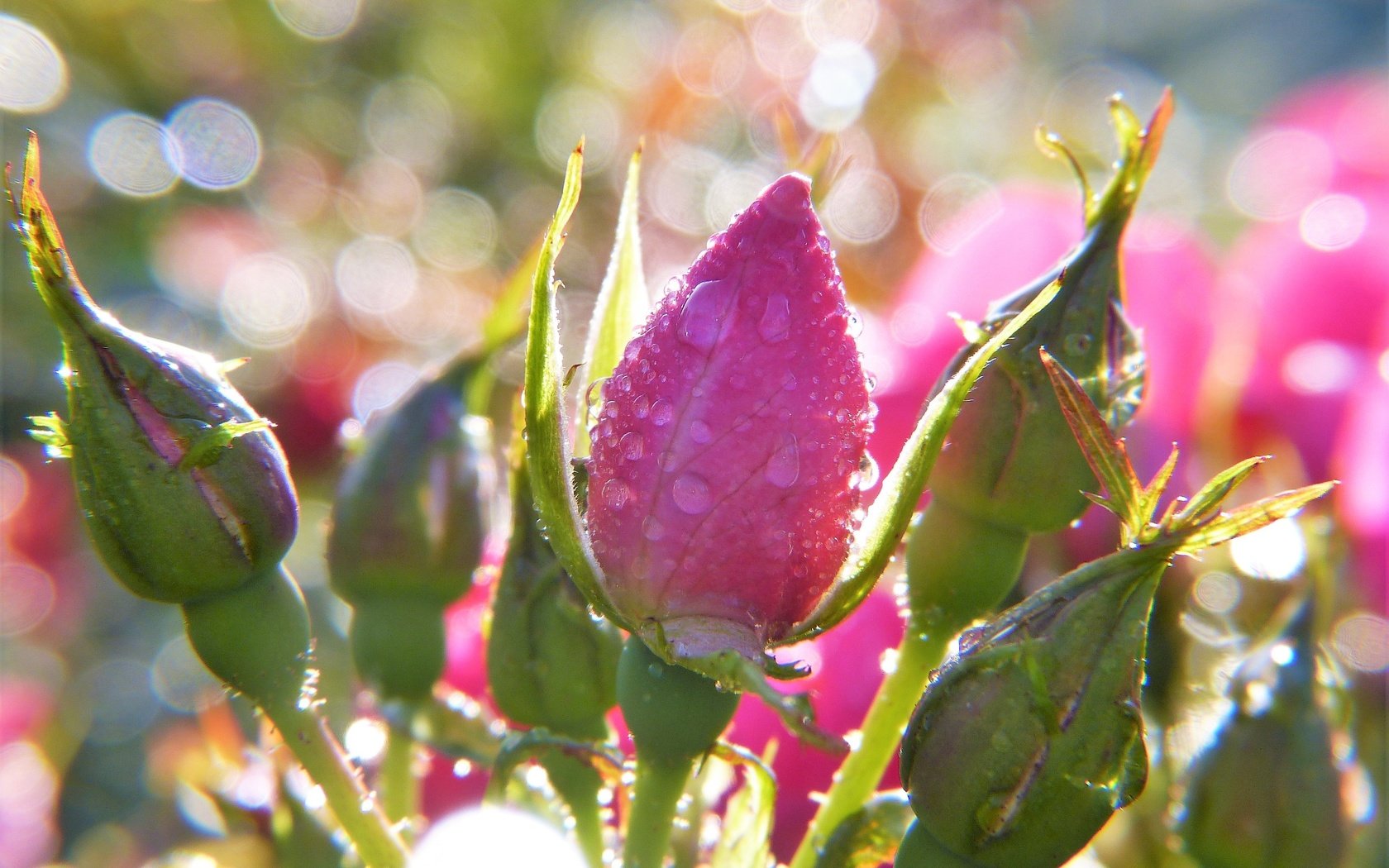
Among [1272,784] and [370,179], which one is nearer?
[1272,784]

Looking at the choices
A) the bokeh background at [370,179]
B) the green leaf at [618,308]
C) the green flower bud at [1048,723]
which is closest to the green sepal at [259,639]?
the green leaf at [618,308]

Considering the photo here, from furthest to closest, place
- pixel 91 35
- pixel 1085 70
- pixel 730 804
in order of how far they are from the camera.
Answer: pixel 1085 70 < pixel 91 35 < pixel 730 804

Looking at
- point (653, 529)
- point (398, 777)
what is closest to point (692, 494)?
point (653, 529)

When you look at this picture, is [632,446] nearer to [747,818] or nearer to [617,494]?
[617,494]

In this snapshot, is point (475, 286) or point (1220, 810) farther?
point (475, 286)

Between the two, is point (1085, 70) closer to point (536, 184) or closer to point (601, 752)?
point (536, 184)

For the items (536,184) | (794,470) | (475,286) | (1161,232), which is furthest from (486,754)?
(536,184)
